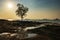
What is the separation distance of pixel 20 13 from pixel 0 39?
44447mm

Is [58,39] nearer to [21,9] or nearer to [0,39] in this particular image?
[0,39]

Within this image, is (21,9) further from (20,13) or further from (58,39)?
(58,39)

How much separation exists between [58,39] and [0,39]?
5370 mm

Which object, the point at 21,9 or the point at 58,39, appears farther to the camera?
the point at 21,9

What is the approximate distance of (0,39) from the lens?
15.7 m

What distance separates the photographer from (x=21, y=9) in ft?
198

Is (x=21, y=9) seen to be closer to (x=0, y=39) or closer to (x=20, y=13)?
(x=20, y=13)

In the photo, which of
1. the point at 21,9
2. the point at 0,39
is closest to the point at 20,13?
the point at 21,9

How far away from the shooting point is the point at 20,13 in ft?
197

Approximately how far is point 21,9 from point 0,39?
4516cm

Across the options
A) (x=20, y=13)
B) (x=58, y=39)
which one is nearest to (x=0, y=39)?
(x=58, y=39)

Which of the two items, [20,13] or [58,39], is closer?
[58,39]

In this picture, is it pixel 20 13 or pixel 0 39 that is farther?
pixel 20 13

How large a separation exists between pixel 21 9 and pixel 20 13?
157cm
